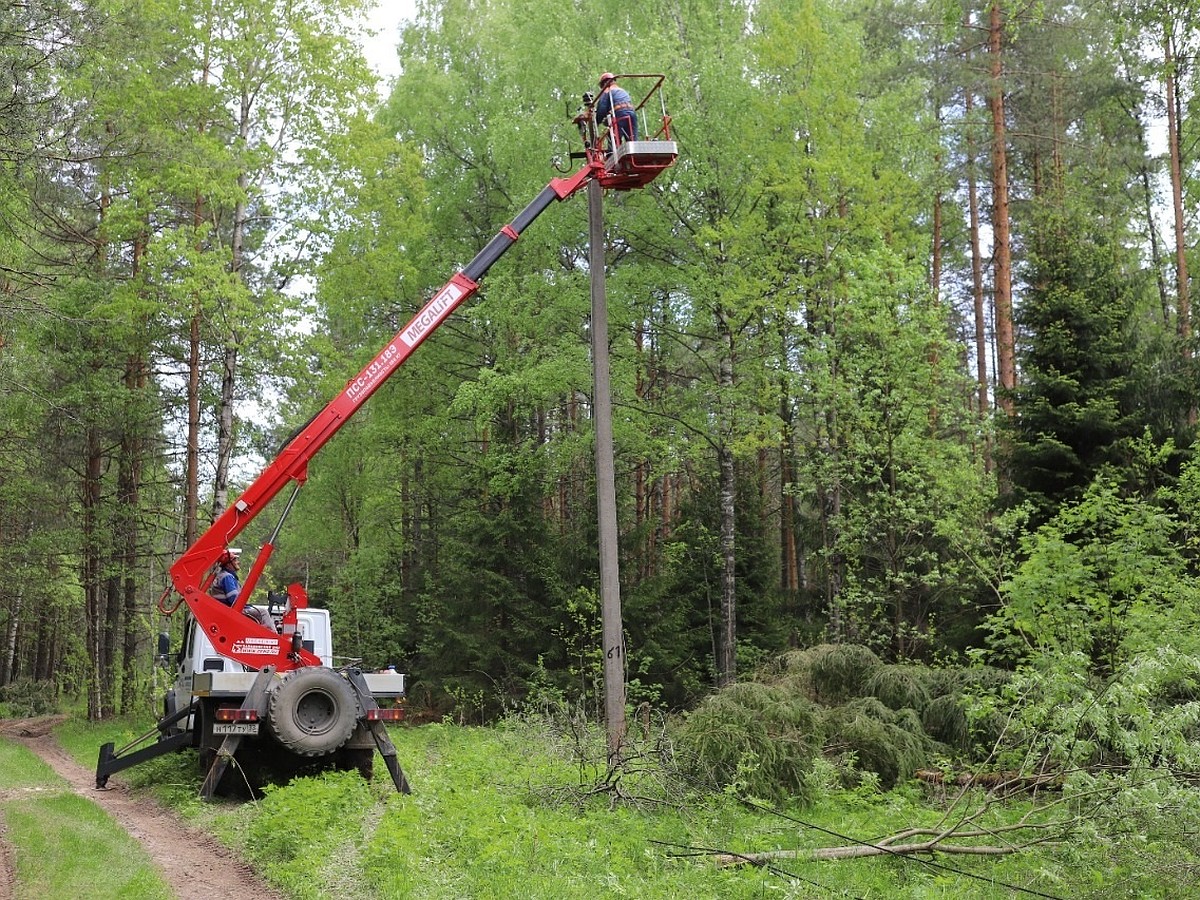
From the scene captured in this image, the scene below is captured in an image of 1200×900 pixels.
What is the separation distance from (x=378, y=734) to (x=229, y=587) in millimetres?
2444

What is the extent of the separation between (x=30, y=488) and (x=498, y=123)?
12.9 metres

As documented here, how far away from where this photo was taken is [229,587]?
11938 millimetres

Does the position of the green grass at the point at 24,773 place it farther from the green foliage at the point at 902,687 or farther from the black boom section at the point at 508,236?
the green foliage at the point at 902,687

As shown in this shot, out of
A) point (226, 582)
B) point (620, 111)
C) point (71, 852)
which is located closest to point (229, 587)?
point (226, 582)

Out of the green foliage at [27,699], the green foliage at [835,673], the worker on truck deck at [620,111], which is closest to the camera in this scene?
the worker on truck deck at [620,111]

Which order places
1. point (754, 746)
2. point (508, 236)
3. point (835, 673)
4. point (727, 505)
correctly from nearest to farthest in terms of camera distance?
point (754, 746)
point (508, 236)
point (835, 673)
point (727, 505)

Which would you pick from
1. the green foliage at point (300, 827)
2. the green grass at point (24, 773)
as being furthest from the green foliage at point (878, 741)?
the green grass at point (24, 773)

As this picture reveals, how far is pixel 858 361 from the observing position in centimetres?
1695

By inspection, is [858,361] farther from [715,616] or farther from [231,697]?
[231,697]

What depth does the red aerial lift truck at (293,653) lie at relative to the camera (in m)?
10.9

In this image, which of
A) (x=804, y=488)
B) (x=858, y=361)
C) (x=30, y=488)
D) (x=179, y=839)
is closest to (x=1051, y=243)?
(x=858, y=361)

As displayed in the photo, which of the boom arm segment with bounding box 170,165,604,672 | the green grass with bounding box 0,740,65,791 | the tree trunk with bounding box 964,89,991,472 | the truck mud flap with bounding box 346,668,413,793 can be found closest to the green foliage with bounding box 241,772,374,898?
the truck mud flap with bounding box 346,668,413,793

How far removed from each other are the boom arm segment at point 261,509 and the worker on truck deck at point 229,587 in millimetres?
141

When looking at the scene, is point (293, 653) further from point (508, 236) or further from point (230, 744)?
point (508, 236)
